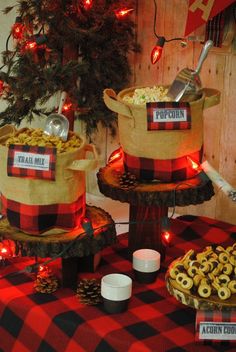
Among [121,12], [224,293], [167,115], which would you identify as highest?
[121,12]

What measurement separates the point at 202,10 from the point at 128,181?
0.79 meters

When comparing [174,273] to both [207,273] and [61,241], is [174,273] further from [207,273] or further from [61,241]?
[61,241]

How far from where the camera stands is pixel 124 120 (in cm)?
170

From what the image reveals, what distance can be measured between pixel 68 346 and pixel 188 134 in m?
0.65

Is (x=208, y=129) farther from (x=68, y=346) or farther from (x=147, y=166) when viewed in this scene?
(x=68, y=346)

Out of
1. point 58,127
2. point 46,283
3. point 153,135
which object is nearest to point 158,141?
point 153,135

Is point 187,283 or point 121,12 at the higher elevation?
point 121,12

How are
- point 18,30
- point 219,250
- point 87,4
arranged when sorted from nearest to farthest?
point 219,250 → point 87,4 → point 18,30

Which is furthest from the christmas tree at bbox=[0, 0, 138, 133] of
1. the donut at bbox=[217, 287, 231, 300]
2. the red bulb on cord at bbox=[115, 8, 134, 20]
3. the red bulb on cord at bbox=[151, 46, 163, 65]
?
the donut at bbox=[217, 287, 231, 300]

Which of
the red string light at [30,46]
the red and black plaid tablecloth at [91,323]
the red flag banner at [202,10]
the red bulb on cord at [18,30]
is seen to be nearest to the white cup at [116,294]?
the red and black plaid tablecloth at [91,323]

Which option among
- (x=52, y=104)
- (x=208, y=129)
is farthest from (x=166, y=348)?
(x=52, y=104)

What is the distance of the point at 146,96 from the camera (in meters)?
1.73

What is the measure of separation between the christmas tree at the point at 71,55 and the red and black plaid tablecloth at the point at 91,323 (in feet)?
3.39

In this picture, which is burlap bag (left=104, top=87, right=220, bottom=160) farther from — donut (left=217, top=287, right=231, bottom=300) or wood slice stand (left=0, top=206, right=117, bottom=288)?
donut (left=217, top=287, right=231, bottom=300)
